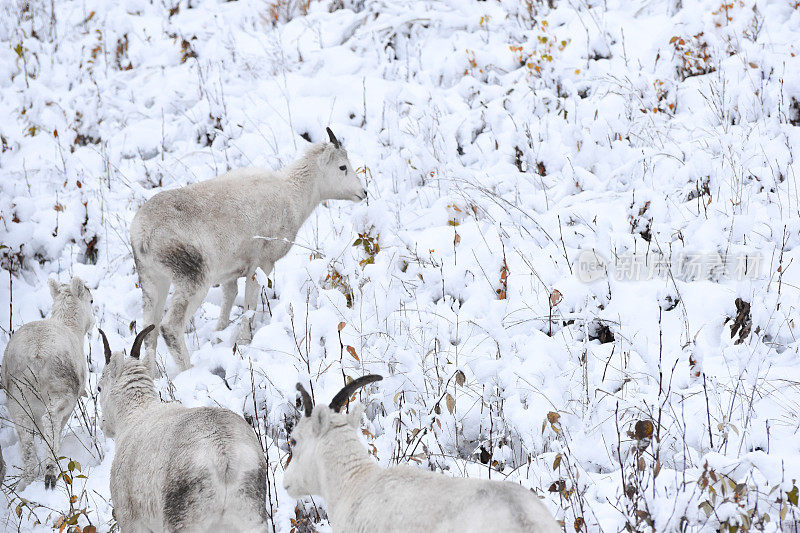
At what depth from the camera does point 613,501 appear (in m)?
4.02

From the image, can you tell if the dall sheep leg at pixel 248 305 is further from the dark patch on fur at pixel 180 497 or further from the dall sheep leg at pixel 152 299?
the dark patch on fur at pixel 180 497

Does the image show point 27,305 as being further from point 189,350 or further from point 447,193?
point 447,193

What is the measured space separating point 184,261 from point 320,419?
3.36 metres

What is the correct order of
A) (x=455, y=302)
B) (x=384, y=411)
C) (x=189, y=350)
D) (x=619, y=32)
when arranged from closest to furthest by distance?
(x=384, y=411) < (x=455, y=302) < (x=189, y=350) < (x=619, y=32)

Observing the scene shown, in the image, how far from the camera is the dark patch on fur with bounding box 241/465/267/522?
149 inches

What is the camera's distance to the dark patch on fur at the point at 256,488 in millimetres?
3781

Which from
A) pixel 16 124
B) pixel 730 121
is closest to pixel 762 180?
pixel 730 121

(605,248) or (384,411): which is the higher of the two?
(605,248)

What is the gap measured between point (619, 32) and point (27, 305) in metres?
7.78

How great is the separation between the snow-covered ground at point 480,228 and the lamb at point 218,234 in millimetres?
338

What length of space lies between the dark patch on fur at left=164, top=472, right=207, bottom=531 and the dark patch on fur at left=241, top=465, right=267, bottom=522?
20cm

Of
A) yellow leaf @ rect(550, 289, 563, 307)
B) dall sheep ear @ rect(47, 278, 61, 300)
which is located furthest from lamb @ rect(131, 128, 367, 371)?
yellow leaf @ rect(550, 289, 563, 307)
